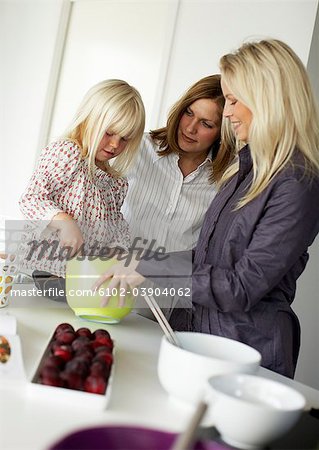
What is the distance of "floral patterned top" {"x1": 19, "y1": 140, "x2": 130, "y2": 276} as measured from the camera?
5.42 feet

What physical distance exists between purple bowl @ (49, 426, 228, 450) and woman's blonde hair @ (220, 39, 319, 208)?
0.78m

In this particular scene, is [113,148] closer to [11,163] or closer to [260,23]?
[260,23]

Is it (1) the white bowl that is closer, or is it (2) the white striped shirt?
(1) the white bowl

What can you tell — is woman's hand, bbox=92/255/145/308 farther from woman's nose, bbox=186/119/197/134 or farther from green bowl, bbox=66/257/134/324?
woman's nose, bbox=186/119/197/134

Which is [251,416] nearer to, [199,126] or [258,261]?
[258,261]

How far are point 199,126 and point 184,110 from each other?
0.23 feet

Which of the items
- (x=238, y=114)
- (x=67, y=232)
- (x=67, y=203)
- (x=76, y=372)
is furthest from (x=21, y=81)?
(x=76, y=372)

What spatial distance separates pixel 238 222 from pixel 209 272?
168 mm

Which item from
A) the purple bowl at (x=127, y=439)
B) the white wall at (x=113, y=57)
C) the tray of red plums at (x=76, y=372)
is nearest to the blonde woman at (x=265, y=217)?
the tray of red plums at (x=76, y=372)

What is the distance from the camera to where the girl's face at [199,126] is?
183cm

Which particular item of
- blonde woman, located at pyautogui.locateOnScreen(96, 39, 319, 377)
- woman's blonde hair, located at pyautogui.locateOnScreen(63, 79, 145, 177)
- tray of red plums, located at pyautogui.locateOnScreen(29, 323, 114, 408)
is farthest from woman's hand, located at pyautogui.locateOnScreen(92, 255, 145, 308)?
woman's blonde hair, located at pyautogui.locateOnScreen(63, 79, 145, 177)

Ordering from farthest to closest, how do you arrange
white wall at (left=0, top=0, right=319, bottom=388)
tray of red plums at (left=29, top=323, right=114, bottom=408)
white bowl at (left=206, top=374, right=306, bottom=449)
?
white wall at (left=0, top=0, right=319, bottom=388) → tray of red plums at (left=29, top=323, right=114, bottom=408) → white bowl at (left=206, top=374, right=306, bottom=449)

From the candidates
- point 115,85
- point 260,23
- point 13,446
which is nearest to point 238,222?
point 115,85

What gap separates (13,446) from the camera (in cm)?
74
